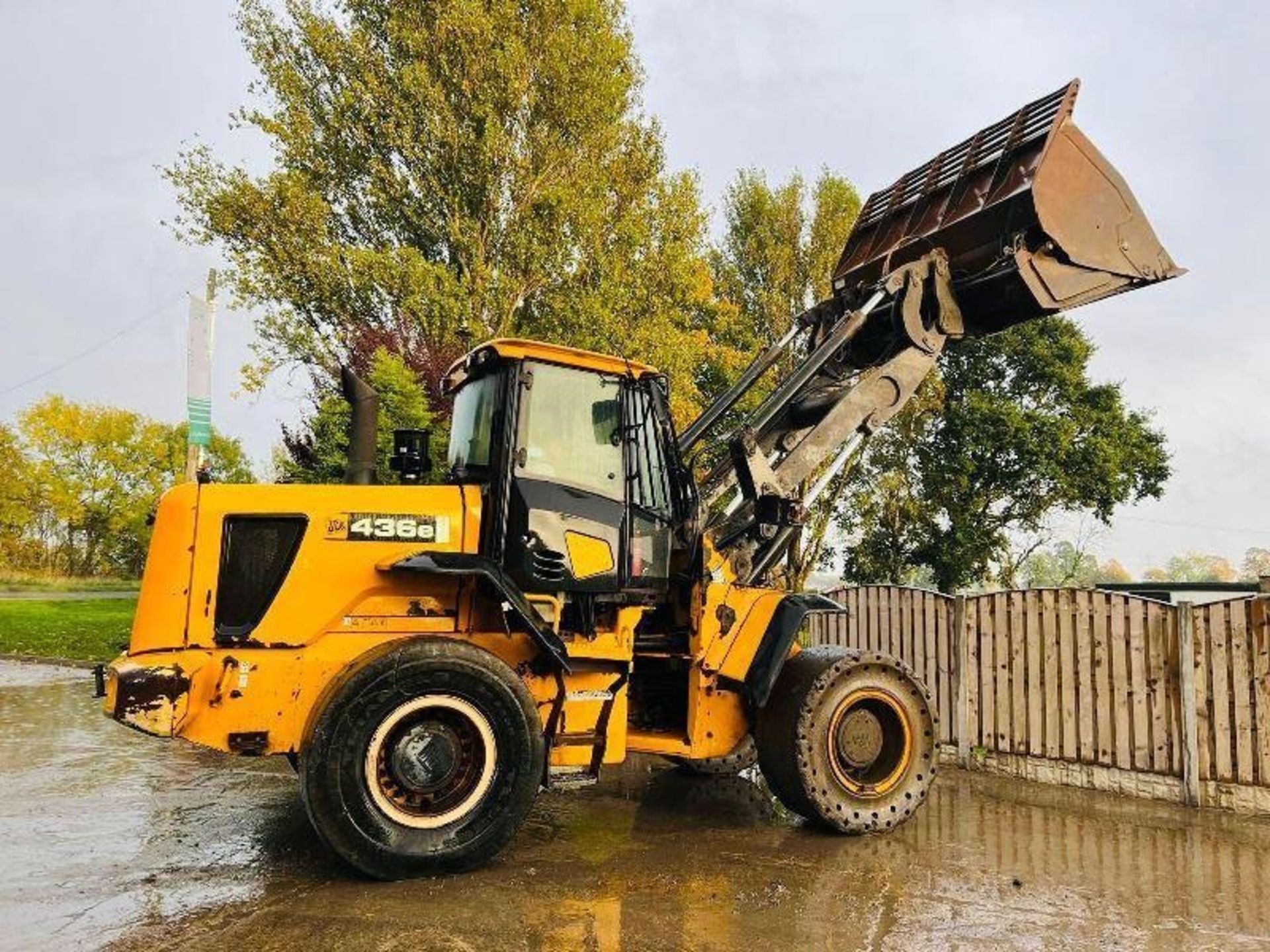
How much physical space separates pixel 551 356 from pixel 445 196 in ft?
39.8

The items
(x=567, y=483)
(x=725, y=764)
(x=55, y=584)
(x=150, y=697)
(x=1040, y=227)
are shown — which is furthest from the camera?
(x=55, y=584)

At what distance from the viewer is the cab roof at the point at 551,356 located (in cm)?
542

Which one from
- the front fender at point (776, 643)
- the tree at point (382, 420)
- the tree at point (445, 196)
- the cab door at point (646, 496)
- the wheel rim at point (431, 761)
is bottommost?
the wheel rim at point (431, 761)

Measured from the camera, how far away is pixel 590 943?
3805 millimetres

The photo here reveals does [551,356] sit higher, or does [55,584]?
[551,356]

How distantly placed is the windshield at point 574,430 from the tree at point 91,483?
48.8 meters

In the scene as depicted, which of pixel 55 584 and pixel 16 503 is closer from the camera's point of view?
pixel 55 584

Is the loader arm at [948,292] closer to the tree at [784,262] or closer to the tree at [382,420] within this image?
the tree at [382,420]

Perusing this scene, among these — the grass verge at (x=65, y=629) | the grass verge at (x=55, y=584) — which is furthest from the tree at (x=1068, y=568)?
the grass verge at (x=55, y=584)

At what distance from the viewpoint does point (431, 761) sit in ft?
15.4

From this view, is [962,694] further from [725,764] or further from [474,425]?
[474,425]

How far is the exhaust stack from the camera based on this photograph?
18.3 ft

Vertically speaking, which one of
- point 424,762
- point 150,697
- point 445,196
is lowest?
point 424,762

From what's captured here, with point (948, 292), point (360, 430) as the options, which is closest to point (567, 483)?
point (360, 430)
